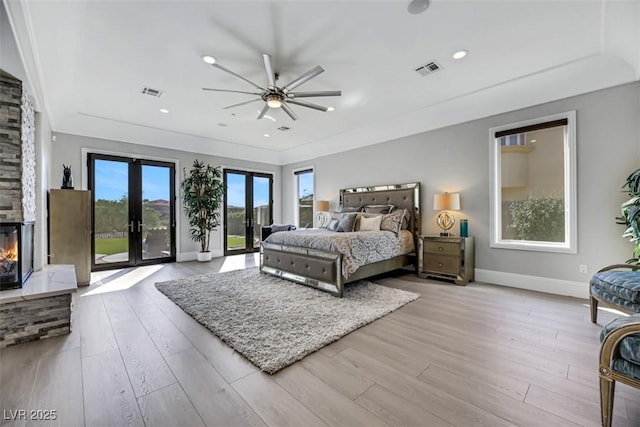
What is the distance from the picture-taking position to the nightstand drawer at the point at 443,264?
165 inches

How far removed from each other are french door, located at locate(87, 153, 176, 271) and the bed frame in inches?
116

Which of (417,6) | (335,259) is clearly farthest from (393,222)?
(417,6)

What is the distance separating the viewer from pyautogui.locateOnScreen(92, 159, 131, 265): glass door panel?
5332mm

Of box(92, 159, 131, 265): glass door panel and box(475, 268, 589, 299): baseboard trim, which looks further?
box(92, 159, 131, 265): glass door panel

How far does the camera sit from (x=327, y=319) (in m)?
2.78

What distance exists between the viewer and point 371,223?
4.77 m

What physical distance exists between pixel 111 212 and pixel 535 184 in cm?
781

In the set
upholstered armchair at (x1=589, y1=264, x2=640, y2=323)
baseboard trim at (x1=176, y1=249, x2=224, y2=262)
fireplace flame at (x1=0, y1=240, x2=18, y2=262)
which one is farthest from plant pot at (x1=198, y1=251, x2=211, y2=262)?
upholstered armchair at (x1=589, y1=264, x2=640, y2=323)

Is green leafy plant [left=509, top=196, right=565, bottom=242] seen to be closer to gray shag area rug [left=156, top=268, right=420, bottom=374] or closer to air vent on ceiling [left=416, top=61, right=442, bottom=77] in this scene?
gray shag area rug [left=156, top=268, right=420, bottom=374]

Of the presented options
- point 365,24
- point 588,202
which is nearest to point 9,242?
point 365,24

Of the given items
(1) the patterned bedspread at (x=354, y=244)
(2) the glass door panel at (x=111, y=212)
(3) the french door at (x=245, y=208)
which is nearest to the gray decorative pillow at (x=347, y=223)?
(1) the patterned bedspread at (x=354, y=244)

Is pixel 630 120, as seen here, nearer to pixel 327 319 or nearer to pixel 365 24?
pixel 365 24

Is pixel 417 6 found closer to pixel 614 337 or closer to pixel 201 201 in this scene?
pixel 614 337

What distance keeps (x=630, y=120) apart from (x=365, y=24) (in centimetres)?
346
